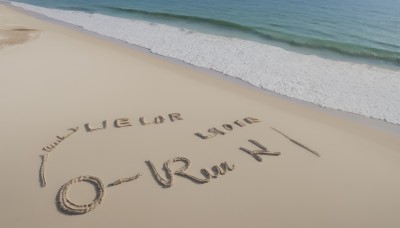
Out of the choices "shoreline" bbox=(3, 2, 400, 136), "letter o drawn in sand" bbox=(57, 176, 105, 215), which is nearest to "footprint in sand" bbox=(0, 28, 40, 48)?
"shoreline" bbox=(3, 2, 400, 136)

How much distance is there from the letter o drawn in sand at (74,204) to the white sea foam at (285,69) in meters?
5.46

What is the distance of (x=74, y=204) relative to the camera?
14.7 ft

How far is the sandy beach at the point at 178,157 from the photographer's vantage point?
4.50m

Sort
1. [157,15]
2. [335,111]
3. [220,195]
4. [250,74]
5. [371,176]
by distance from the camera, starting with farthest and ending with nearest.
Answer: [157,15] → [250,74] → [335,111] → [371,176] → [220,195]

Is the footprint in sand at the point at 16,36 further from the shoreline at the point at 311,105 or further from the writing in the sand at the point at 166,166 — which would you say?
the writing in the sand at the point at 166,166

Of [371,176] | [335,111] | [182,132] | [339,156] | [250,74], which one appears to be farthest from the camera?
[250,74]

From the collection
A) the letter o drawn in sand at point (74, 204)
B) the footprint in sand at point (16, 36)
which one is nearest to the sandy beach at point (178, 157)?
the letter o drawn in sand at point (74, 204)

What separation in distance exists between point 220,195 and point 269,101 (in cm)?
374

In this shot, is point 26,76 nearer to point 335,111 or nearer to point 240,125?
point 240,125

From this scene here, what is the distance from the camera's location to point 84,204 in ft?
14.7

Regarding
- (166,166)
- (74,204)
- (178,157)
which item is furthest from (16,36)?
(74,204)

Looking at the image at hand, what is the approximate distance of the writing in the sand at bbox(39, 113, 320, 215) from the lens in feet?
15.0

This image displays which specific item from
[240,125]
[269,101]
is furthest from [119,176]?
[269,101]

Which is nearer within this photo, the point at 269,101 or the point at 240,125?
the point at 240,125
